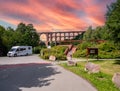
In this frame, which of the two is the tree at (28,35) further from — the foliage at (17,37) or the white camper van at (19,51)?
the white camper van at (19,51)

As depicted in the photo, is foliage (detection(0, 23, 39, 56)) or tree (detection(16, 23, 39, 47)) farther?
tree (detection(16, 23, 39, 47))

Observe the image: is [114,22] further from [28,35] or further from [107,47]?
[28,35]

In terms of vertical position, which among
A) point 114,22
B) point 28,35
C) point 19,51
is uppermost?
point 28,35


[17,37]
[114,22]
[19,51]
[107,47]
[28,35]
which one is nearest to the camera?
[114,22]

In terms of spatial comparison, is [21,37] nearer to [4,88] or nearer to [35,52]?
[35,52]

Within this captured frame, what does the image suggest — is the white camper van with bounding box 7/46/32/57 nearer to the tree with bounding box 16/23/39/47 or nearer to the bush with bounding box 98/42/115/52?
the tree with bounding box 16/23/39/47

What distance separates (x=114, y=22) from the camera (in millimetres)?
39656

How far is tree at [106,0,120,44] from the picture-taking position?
39.3 metres

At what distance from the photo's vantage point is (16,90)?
19.6 m

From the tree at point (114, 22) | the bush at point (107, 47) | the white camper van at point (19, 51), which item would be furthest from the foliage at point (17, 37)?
the tree at point (114, 22)

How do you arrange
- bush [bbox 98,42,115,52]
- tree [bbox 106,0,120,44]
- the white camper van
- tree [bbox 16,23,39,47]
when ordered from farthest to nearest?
tree [bbox 16,23,39,47], the white camper van, bush [bbox 98,42,115,52], tree [bbox 106,0,120,44]

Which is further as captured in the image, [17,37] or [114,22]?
[17,37]

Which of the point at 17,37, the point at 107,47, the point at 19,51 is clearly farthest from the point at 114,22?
the point at 17,37

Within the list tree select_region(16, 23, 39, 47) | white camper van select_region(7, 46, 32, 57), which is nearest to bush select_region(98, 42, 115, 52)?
white camper van select_region(7, 46, 32, 57)
